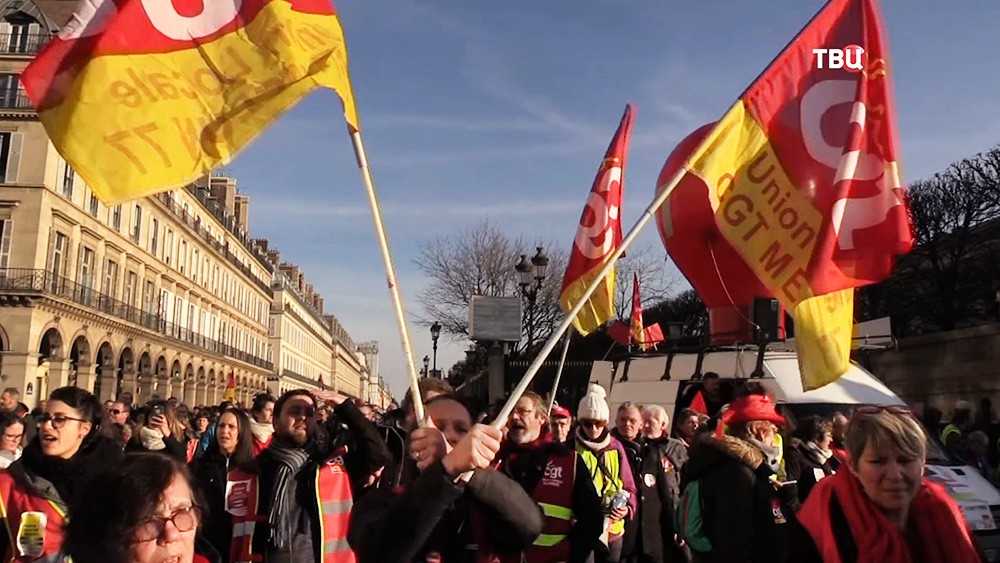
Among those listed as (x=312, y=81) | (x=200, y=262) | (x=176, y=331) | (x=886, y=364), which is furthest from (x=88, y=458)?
(x=200, y=262)

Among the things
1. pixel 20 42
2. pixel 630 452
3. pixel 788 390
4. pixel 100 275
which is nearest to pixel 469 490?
pixel 630 452

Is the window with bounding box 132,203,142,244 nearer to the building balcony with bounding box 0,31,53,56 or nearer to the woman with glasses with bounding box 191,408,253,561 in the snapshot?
the building balcony with bounding box 0,31,53,56

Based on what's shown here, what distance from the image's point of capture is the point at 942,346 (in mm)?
25344

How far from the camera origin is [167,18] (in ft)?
12.3

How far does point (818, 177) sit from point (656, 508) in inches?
112

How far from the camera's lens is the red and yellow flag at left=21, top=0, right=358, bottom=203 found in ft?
11.6

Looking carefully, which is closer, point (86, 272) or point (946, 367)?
point (946, 367)

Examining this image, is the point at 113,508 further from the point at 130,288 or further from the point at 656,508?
the point at 130,288

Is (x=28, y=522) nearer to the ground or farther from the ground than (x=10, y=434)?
nearer to the ground

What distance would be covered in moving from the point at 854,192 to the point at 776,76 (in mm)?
866

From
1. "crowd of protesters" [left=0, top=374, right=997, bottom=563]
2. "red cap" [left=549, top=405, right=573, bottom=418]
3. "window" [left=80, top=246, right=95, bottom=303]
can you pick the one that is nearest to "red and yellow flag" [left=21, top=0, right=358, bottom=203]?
"crowd of protesters" [left=0, top=374, right=997, bottom=563]

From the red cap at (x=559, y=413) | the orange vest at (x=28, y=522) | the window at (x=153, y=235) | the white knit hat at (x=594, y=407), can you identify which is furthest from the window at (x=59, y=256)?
the orange vest at (x=28, y=522)

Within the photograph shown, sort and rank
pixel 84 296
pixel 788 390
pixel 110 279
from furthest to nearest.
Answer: pixel 110 279, pixel 84 296, pixel 788 390

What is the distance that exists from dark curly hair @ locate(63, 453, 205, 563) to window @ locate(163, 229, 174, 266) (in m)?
51.4
